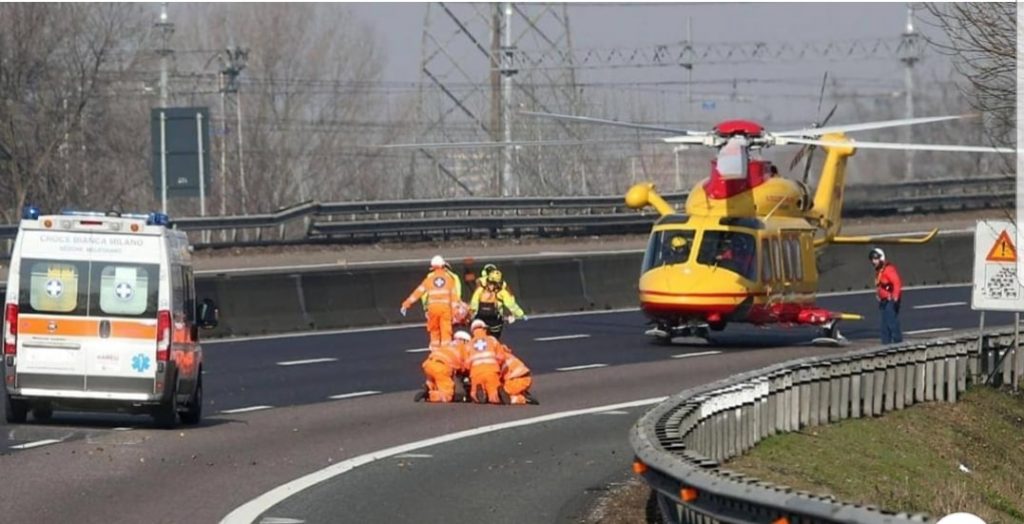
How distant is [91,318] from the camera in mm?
18828

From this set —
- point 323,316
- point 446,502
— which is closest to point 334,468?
point 446,502

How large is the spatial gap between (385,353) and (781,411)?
10.3 m

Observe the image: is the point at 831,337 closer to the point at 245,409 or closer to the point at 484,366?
the point at 484,366

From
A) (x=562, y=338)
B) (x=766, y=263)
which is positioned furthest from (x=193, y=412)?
(x=562, y=338)

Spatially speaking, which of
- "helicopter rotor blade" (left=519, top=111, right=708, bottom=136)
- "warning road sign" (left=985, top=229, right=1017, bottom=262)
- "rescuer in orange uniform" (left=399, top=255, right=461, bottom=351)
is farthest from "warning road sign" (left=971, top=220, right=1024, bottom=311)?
"rescuer in orange uniform" (left=399, top=255, right=461, bottom=351)

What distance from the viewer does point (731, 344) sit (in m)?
32.6

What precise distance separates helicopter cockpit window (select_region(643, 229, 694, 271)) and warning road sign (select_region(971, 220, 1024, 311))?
462 centimetres

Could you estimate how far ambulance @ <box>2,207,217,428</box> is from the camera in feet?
61.0

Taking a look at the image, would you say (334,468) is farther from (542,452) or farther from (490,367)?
(490,367)

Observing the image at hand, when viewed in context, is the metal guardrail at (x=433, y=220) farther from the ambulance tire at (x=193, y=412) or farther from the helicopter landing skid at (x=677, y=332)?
the ambulance tire at (x=193, y=412)

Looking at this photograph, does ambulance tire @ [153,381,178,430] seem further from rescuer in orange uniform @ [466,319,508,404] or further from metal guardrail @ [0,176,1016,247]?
metal guardrail @ [0,176,1016,247]

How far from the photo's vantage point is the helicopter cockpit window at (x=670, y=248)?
99.6ft

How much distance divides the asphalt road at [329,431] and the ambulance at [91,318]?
0.36m

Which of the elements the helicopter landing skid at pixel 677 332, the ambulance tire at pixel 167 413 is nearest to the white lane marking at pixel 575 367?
the helicopter landing skid at pixel 677 332
